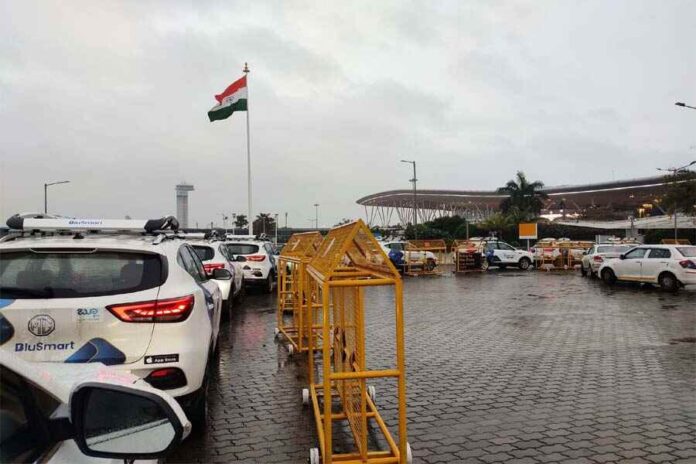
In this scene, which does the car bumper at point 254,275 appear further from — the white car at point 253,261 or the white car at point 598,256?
the white car at point 598,256

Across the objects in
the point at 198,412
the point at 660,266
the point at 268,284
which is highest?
the point at 660,266

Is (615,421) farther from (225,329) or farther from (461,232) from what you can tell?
(461,232)

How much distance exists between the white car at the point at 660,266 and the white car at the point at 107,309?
16.4 m

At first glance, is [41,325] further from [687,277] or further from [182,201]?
[182,201]

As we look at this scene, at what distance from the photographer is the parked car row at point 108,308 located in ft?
12.5

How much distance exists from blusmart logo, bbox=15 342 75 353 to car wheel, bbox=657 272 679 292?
57.3 ft

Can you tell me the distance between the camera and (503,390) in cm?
607

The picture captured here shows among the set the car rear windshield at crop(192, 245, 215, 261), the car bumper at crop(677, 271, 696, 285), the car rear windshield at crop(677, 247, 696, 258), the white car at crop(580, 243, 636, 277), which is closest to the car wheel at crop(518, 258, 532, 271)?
the white car at crop(580, 243, 636, 277)

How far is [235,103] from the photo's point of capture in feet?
95.8

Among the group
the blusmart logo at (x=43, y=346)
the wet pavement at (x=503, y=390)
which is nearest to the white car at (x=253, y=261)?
the wet pavement at (x=503, y=390)

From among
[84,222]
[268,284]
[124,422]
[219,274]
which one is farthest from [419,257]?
[124,422]

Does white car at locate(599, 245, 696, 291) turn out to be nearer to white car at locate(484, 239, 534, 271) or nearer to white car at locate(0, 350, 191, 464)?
white car at locate(484, 239, 534, 271)

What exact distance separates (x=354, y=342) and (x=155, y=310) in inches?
59.5

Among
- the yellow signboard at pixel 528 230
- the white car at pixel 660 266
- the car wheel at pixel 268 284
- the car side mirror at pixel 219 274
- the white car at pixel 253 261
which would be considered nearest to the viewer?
the car side mirror at pixel 219 274
